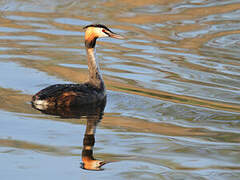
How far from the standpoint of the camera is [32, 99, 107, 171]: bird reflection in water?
739cm

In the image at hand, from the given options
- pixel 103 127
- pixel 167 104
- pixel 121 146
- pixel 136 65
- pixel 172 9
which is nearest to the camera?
pixel 121 146

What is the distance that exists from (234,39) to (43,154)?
8985 mm

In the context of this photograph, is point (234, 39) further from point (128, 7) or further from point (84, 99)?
point (84, 99)

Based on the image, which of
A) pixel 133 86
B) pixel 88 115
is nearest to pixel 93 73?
pixel 133 86

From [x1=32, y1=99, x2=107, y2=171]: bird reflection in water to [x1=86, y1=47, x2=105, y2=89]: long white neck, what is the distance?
38 cm

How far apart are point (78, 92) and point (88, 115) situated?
0.50 meters

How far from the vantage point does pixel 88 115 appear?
919 centimetres

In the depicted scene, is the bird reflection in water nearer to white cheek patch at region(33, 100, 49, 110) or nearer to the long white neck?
white cheek patch at region(33, 100, 49, 110)

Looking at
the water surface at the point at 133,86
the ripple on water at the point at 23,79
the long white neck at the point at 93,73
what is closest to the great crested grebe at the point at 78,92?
the long white neck at the point at 93,73

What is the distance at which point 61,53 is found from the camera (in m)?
13.5

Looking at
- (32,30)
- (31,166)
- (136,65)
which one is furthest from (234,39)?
(31,166)

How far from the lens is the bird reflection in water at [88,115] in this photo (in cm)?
739

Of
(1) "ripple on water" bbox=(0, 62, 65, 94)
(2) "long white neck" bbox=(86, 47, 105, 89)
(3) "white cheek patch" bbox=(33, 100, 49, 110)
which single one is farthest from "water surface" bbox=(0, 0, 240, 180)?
(2) "long white neck" bbox=(86, 47, 105, 89)

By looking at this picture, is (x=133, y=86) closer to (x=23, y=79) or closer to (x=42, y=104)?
(x=23, y=79)
